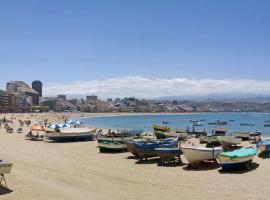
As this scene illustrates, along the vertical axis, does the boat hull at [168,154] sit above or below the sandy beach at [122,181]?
above

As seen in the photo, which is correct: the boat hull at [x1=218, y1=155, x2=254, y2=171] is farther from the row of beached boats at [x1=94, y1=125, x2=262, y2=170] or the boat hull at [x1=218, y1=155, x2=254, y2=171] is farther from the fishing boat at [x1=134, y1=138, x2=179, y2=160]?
the fishing boat at [x1=134, y1=138, x2=179, y2=160]

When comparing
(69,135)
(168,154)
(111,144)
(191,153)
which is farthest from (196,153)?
(69,135)

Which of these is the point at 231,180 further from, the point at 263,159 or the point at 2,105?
the point at 2,105

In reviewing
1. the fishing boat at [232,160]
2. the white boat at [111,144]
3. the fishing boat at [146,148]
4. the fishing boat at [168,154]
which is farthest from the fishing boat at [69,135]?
the fishing boat at [232,160]

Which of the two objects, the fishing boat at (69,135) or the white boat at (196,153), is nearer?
the white boat at (196,153)

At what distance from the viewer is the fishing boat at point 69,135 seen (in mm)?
38594

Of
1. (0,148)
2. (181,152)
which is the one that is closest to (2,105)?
(0,148)

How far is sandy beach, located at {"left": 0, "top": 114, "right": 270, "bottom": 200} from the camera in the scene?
1516cm

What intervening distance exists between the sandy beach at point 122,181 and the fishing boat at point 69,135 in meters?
13.1

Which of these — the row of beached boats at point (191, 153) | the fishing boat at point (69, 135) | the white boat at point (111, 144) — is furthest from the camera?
the fishing boat at point (69, 135)

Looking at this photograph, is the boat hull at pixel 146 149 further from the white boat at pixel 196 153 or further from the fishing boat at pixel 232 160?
the fishing boat at pixel 232 160

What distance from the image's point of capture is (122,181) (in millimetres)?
17891

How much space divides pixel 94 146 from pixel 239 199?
2030cm

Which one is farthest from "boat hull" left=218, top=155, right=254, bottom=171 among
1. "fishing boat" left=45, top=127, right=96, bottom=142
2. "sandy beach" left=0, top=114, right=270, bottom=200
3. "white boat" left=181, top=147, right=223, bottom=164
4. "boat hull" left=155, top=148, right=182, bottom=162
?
"fishing boat" left=45, top=127, right=96, bottom=142
